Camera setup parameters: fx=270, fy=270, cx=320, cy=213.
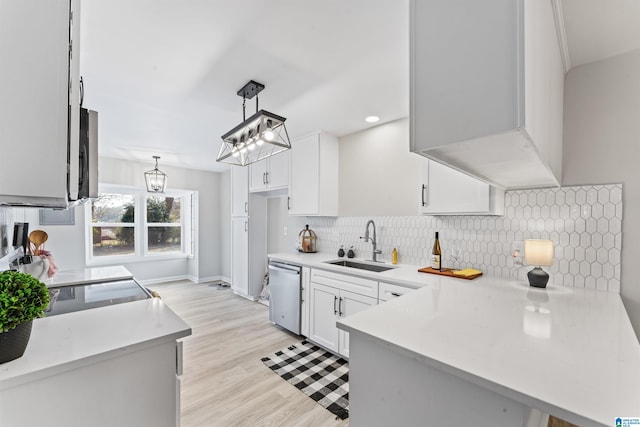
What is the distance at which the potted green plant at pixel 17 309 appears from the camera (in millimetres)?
817

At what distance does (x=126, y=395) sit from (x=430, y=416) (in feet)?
3.74

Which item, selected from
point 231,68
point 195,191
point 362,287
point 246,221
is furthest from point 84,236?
point 362,287

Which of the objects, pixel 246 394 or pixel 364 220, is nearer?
pixel 246 394

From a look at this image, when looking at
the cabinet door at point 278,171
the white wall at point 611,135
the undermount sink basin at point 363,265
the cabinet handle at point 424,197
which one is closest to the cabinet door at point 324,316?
the undermount sink basin at point 363,265

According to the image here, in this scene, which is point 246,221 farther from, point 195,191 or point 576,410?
point 576,410

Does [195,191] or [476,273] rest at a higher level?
[195,191]

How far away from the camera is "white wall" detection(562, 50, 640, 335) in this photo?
1.63 meters

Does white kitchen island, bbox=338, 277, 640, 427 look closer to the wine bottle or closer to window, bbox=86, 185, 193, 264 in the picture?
the wine bottle

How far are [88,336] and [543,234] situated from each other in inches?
105

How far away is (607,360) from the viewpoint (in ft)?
2.77

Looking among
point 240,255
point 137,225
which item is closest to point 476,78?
point 240,255

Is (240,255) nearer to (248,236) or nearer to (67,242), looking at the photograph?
(248,236)

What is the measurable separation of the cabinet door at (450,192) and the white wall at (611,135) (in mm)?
524

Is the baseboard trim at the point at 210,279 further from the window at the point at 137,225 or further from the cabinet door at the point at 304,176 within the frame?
the cabinet door at the point at 304,176
